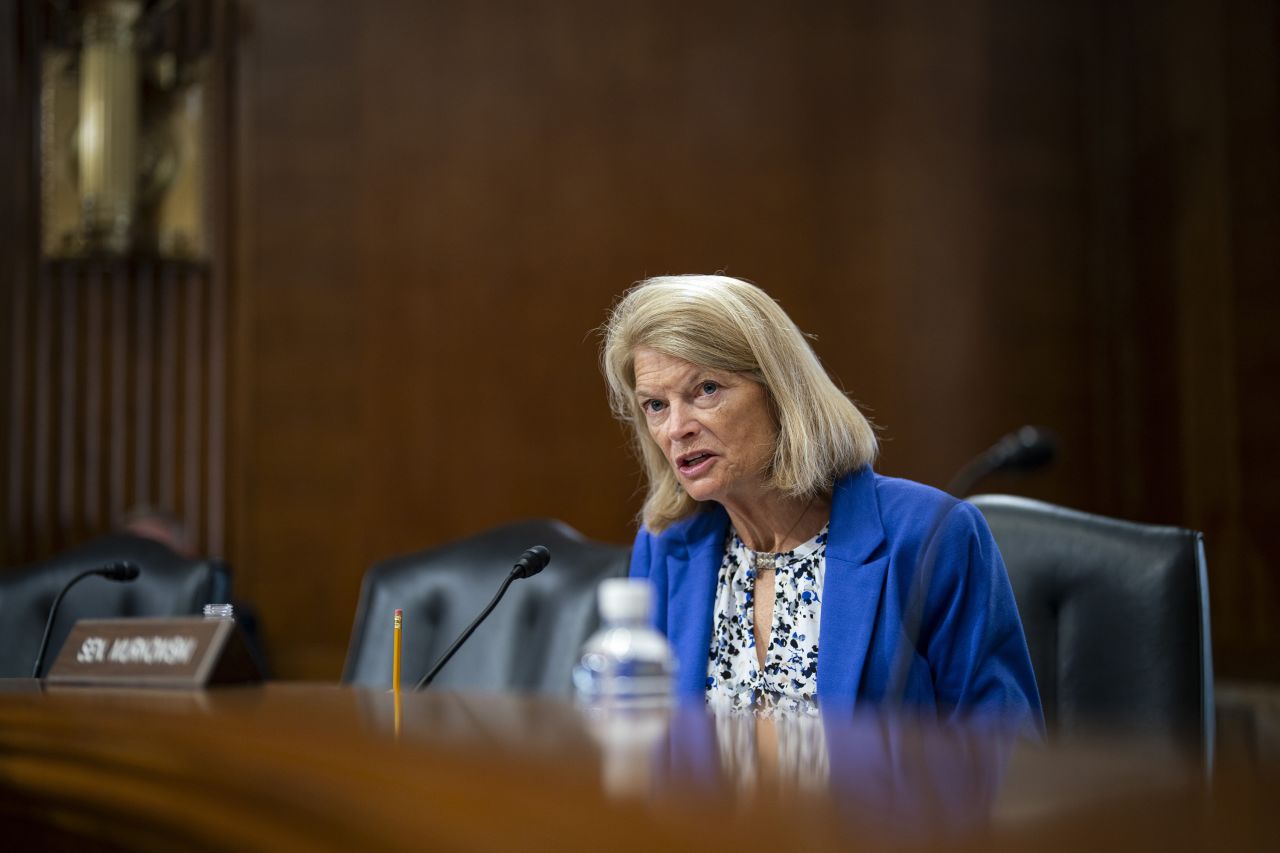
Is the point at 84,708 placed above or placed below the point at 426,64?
below

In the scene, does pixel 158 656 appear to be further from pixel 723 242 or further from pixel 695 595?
pixel 723 242

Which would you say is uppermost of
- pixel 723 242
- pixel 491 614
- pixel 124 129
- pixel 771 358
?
pixel 124 129

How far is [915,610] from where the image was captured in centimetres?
199

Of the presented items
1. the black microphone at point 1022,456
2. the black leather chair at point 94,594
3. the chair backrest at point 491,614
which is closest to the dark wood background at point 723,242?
the black leather chair at point 94,594

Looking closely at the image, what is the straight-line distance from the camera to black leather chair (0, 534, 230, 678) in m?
2.76

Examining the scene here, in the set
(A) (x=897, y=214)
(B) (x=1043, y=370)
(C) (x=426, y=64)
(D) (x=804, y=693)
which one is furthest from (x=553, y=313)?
(D) (x=804, y=693)

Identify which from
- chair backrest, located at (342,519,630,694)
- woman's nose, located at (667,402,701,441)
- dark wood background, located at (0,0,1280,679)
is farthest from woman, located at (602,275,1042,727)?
dark wood background, located at (0,0,1280,679)

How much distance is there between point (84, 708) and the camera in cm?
135

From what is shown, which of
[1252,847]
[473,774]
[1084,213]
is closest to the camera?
[1252,847]

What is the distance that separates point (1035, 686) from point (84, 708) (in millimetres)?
1273

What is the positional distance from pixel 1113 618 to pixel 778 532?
54 cm

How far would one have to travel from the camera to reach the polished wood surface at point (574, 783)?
60cm

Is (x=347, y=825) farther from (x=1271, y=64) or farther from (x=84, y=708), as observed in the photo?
(x=1271, y=64)

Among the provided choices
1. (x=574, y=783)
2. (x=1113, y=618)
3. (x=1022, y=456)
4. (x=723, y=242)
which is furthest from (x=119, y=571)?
(x=723, y=242)
